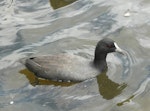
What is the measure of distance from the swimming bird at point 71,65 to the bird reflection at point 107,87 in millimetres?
142

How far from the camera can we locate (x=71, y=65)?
8359mm

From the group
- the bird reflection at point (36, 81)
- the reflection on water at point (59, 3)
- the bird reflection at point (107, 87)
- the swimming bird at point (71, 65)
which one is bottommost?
the bird reflection at point (107, 87)

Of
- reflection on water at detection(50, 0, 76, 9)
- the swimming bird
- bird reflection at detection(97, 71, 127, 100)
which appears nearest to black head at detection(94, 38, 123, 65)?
the swimming bird

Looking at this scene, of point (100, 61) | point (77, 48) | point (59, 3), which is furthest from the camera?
point (59, 3)

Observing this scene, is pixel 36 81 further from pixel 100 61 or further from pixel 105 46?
pixel 105 46

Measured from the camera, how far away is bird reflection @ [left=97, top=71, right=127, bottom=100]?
8172mm

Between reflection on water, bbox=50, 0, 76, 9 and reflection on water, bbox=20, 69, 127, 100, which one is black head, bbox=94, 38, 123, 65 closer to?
reflection on water, bbox=20, 69, 127, 100

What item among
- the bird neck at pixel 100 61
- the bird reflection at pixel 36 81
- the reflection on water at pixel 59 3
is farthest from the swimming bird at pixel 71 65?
the reflection on water at pixel 59 3

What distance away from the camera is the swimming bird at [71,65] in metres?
8.32

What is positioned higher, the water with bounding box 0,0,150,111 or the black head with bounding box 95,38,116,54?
the black head with bounding box 95,38,116,54

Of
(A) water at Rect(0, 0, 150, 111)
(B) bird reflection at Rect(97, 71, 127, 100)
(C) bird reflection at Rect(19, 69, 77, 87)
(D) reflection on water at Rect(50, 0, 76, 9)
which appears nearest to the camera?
(A) water at Rect(0, 0, 150, 111)

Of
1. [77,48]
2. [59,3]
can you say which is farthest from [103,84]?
[59,3]

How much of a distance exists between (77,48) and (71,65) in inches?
39.8

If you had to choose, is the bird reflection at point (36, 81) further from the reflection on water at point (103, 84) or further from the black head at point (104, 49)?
the black head at point (104, 49)
